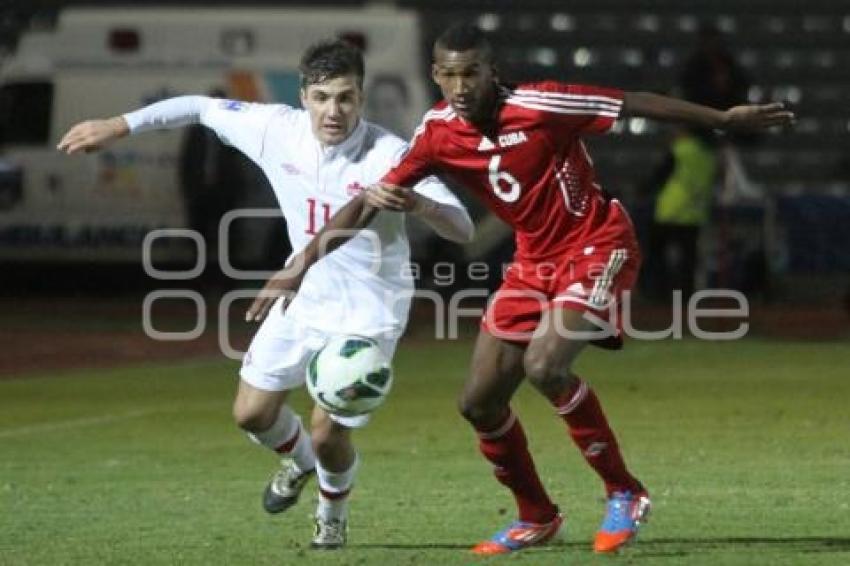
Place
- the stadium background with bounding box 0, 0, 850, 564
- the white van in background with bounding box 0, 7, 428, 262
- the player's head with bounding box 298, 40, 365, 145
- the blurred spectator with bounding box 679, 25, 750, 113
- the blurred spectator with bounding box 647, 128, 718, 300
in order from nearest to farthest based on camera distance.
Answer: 1. the player's head with bounding box 298, 40, 365, 145
2. the stadium background with bounding box 0, 0, 850, 564
3. the blurred spectator with bounding box 647, 128, 718, 300
4. the blurred spectator with bounding box 679, 25, 750, 113
5. the white van in background with bounding box 0, 7, 428, 262

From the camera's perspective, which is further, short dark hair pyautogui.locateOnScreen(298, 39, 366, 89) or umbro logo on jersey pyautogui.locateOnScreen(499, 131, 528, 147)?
short dark hair pyautogui.locateOnScreen(298, 39, 366, 89)

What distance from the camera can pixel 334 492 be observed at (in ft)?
32.1

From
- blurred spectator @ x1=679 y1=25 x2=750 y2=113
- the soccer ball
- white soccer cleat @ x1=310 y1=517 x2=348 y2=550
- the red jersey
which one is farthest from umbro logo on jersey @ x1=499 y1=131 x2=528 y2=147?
blurred spectator @ x1=679 y1=25 x2=750 y2=113

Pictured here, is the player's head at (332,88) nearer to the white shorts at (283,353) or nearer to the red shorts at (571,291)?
A: the white shorts at (283,353)

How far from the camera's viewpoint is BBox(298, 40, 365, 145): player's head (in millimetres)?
9641

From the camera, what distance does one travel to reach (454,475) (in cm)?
1250

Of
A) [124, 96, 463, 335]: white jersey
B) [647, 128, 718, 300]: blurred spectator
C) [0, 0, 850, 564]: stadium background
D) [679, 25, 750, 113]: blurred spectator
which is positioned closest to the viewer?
[124, 96, 463, 335]: white jersey

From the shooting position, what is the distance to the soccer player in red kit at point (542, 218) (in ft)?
30.0

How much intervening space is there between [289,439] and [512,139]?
1870 mm

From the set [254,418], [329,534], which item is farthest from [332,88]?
[329,534]

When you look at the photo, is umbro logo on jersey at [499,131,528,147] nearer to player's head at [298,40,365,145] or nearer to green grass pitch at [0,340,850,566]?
player's head at [298,40,365,145]

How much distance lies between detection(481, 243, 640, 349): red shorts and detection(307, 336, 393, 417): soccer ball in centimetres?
55

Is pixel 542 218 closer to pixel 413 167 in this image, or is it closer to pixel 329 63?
pixel 413 167

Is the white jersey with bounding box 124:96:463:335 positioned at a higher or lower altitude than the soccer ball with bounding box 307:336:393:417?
higher
